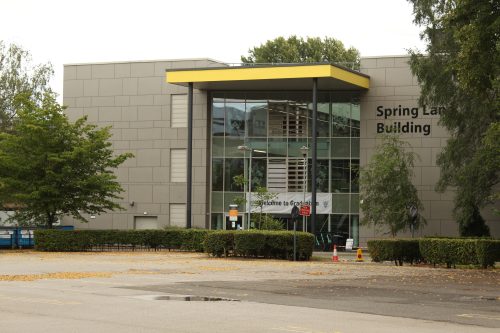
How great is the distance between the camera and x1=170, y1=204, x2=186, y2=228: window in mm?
58628

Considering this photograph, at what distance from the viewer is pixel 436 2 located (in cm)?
4594

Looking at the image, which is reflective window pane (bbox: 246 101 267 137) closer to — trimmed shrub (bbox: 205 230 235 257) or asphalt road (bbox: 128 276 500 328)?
trimmed shrub (bbox: 205 230 235 257)

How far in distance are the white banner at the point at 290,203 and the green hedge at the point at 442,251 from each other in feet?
64.8

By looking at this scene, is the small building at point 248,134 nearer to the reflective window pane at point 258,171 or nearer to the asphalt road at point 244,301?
the reflective window pane at point 258,171

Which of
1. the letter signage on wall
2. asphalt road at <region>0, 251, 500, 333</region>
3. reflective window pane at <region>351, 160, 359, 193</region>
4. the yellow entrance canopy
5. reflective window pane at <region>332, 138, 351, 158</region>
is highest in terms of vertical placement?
the yellow entrance canopy

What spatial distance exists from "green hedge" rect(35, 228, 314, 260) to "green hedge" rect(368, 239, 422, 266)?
3.72 m

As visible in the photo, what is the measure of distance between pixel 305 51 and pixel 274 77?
34444 mm

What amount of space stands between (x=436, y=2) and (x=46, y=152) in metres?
22.2

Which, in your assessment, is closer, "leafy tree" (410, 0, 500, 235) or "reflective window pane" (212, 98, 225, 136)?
"leafy tree" (410, 0, 500, 235)

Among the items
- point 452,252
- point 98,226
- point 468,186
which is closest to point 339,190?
point 468,186

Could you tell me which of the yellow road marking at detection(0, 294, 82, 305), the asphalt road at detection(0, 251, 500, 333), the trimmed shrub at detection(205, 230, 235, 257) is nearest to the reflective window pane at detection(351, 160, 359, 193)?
the trimmed shrub at detection(205, 230, 235, 257)

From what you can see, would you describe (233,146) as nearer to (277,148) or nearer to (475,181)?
(277,148)

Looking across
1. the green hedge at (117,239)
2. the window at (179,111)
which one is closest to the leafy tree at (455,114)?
the green hedge at (117,239)

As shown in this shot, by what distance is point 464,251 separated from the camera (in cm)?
3328
